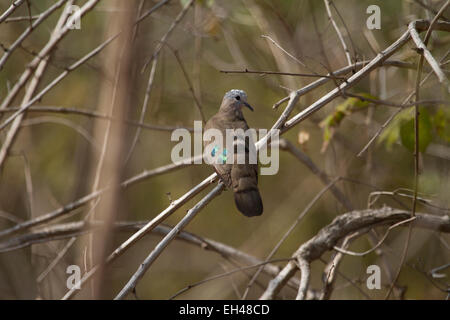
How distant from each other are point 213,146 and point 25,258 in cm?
308

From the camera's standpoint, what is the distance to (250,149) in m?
2.99

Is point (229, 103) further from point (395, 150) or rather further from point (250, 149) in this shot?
point (395, 150)

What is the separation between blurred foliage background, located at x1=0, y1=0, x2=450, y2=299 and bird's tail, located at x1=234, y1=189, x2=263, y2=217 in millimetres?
1657

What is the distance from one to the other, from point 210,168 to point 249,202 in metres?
3.08

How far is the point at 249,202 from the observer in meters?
2.85

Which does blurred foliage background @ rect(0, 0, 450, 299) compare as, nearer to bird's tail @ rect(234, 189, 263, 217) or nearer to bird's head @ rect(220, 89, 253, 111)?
bird's head @ rect(220, 89, 253, 111)

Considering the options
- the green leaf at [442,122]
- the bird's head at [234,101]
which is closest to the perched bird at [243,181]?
the bird's head at [234,101]

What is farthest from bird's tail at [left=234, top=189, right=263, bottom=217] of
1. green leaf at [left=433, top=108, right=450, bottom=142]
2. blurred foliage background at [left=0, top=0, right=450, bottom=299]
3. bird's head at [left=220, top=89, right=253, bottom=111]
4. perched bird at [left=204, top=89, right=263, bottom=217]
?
blurred foliage background at [left=0, top=0, right=450, bottom=299]

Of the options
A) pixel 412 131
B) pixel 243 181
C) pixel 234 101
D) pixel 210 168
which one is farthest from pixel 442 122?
pixel 210 168

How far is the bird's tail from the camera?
281 centimetres

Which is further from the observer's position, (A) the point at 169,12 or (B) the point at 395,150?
(B) the point at 395,150

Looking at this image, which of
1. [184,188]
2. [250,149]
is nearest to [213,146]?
[250,149]

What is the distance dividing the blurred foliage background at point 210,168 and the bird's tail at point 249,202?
1657 mm
